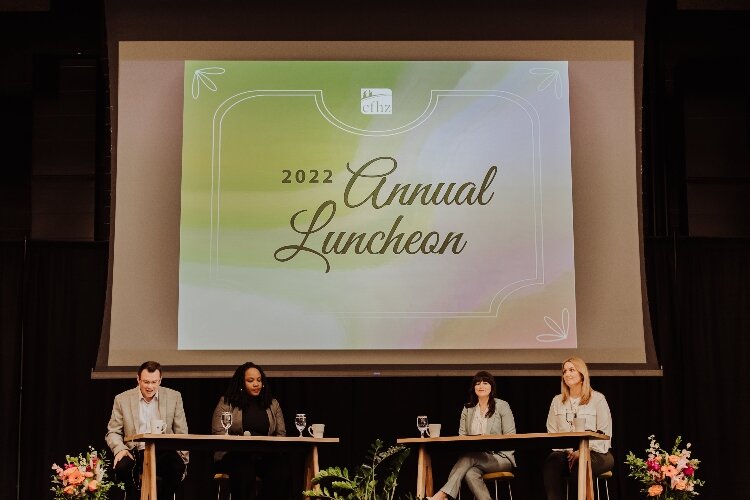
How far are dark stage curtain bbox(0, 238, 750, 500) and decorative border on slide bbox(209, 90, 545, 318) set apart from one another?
82 centimetres

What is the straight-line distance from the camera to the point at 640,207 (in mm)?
6449

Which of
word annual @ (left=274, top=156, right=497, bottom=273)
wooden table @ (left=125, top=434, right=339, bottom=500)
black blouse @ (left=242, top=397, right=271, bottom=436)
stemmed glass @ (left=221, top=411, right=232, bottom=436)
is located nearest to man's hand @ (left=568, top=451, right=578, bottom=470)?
wooden table @ (left=125, top=434, right=339, bottom=500)

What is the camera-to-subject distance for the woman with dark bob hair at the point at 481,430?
19.1ft

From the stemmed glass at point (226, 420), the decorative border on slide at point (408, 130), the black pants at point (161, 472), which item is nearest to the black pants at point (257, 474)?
the black pants at point (161, 472)

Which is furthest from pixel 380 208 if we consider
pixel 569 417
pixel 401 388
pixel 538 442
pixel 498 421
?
pixel 538 442

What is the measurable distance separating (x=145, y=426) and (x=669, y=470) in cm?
286

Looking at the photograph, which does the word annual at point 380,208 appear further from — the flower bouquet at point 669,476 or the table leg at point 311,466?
the flower bouquet at point 669,476

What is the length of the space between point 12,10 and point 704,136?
4.83m

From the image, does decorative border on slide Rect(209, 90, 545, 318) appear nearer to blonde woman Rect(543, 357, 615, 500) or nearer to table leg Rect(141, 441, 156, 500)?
blonde woman Rect(543, 357, 615, 500)

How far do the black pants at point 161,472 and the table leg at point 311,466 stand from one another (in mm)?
706

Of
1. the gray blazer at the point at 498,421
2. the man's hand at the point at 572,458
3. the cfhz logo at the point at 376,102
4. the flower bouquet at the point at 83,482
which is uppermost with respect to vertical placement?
the cfhz logo at the point at 376,102

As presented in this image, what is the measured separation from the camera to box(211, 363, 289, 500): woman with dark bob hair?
227 inches

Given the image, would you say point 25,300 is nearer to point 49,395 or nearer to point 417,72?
point 49,395

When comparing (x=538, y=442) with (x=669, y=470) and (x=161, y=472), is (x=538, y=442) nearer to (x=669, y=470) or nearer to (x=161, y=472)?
(x=669, y=470)
